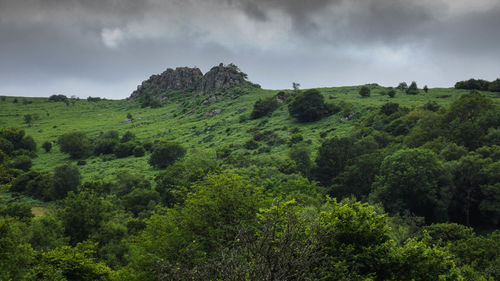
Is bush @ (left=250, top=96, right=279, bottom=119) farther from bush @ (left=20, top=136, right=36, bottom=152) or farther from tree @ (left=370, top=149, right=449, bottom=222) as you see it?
bush @ (left=20, top=136, right=36, bottom=152)

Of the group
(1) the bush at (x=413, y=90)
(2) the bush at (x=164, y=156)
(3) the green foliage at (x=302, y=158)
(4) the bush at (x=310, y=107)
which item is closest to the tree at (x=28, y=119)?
(2) the bush at (x=164, y=156)

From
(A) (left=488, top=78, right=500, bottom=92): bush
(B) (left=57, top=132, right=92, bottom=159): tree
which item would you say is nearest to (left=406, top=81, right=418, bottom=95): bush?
(A) (left=488, top=78, right=500, bottom=92): bush

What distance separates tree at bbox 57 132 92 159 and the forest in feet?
1.58

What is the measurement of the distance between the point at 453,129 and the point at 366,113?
117ft

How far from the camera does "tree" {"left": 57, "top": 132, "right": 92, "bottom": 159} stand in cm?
9675

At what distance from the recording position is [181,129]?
11394 centimetres

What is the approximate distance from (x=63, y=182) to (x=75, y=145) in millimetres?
37135

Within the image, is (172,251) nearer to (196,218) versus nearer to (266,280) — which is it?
(196,218)

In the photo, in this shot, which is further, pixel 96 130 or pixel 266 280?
pixel 96 130

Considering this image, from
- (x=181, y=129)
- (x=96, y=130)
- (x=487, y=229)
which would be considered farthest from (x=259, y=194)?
(x=96, y=130)

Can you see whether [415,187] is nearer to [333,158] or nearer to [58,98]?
[333,158]

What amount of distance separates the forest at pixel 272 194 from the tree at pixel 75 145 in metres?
0.48

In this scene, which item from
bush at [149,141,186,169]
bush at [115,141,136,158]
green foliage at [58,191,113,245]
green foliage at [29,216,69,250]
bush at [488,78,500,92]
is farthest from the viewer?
bush at [115,141,136,158]

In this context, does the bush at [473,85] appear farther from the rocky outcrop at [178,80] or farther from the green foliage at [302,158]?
the rocky outcrop at [178,80]
